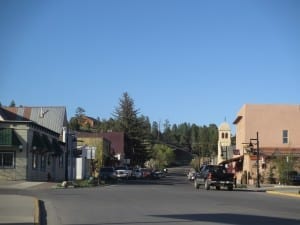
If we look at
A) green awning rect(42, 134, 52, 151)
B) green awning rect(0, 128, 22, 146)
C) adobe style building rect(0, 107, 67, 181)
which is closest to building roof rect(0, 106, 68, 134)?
adobe style building rect(0, 107, 67, 181)

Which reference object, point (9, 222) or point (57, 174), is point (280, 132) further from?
point (9, 222)

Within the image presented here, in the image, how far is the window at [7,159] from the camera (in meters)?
50.5

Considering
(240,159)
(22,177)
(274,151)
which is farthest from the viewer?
(240,159)

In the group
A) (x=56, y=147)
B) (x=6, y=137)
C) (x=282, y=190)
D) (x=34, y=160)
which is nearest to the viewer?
(x=282, y=190)

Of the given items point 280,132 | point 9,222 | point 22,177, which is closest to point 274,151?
point 280,132

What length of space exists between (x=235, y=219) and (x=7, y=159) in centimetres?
3573

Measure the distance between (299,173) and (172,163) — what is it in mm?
137458

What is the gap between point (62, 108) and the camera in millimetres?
75562

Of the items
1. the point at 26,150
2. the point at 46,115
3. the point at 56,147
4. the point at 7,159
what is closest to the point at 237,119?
the point at 46,115

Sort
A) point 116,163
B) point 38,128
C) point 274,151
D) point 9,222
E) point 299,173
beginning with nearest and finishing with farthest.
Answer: point 9,222 → point 38,128 → point 299,173 → point 274,151 → point 116,163

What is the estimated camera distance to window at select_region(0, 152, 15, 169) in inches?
1988

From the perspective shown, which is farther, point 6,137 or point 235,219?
point 6,137

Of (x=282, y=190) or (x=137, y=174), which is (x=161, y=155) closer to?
(x=137, y=174)

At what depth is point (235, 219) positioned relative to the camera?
1834 cm
